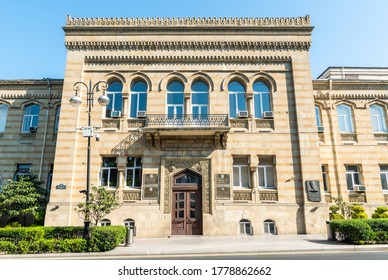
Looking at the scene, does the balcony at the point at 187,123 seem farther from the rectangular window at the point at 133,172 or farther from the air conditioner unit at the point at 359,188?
the air conditioner unit at the point at 359,188

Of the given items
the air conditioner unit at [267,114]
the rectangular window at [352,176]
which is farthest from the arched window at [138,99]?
the rectangular window at [352,176]

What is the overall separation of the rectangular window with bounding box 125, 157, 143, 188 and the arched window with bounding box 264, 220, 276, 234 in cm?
861

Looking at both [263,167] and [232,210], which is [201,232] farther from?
[263,167]

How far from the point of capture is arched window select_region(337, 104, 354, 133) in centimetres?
A: 2202

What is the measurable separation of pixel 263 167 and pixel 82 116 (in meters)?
13.1

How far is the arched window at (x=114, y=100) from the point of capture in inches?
753

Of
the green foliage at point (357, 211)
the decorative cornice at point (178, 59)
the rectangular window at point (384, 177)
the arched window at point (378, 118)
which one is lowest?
the green foliage at point (357, 211)

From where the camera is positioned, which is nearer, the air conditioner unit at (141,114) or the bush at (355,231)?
the bush at (355,231)

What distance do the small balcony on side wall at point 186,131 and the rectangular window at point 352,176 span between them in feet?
34.5

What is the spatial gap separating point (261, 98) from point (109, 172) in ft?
39.1

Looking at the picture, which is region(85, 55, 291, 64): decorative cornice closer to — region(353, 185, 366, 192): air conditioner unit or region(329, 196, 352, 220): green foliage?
region(329, 196, 352, 220): green foliage

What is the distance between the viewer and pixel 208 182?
58.3 ft

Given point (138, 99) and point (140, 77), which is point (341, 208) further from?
point (140, 77)

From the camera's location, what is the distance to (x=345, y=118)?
22.3 meters
